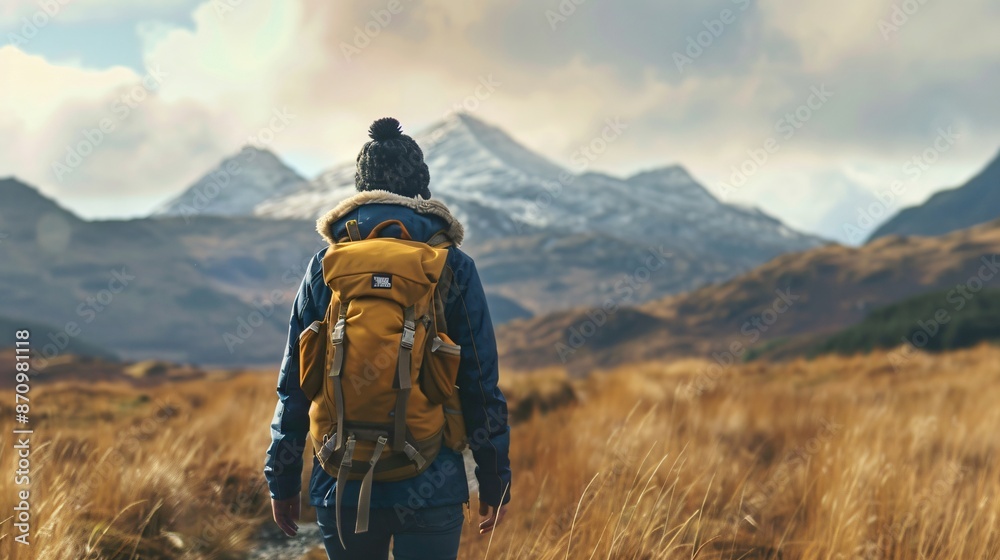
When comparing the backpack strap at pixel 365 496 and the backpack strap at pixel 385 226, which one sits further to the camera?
the backpack strap at pixel 385 226

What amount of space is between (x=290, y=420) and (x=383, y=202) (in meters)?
0.80

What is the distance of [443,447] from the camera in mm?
2471

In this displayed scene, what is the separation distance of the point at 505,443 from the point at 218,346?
14514 centimetres

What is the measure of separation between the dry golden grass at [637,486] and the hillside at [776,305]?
59149 mm

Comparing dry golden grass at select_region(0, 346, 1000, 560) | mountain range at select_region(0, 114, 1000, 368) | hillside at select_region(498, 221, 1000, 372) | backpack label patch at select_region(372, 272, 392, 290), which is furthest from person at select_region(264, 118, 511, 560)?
hillside at select_region(498, 221, 1000, 372)

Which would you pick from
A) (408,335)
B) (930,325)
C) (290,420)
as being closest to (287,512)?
(290,420)

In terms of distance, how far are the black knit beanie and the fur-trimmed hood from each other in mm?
89

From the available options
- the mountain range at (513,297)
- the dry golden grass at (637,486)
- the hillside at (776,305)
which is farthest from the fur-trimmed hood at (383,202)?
the hillside at (776,305)

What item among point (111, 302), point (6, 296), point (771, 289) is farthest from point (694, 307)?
point (6, 296)

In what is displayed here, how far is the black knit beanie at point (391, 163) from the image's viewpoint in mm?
2582

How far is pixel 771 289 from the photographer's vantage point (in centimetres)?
8238

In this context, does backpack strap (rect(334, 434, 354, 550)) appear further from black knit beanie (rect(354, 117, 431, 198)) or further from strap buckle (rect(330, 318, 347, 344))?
black knit beanie (rect(354, 117, 431, 198))

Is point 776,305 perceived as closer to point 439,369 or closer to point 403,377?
point 439,369

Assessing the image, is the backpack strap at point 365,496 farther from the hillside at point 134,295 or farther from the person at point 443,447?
the hillside at point 134,295
